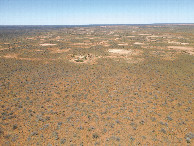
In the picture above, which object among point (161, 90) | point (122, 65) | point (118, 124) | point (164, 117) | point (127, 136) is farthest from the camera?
point (122, 65)


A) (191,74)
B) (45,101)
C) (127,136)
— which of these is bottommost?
(127,136)

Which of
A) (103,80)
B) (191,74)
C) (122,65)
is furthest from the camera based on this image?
(122,65)

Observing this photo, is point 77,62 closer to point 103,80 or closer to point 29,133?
point 103,80

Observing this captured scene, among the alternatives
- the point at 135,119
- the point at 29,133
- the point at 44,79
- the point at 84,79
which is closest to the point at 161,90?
the point at 135,119

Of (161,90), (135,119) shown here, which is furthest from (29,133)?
(161,90)

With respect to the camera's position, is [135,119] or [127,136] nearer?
[127,136]

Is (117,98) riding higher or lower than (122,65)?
lower

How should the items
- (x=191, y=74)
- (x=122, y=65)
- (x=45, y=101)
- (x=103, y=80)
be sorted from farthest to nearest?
1. (x=122, y=65)
2. (x=191, y=74)
3. (x=103, y=80)
4. (x=45, y=101)

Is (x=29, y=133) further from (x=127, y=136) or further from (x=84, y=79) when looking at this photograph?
(x=84, y=79)

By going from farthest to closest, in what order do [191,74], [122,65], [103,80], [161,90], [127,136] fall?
[122,65], [191,74], [103,80], [161,90], [127,136]
